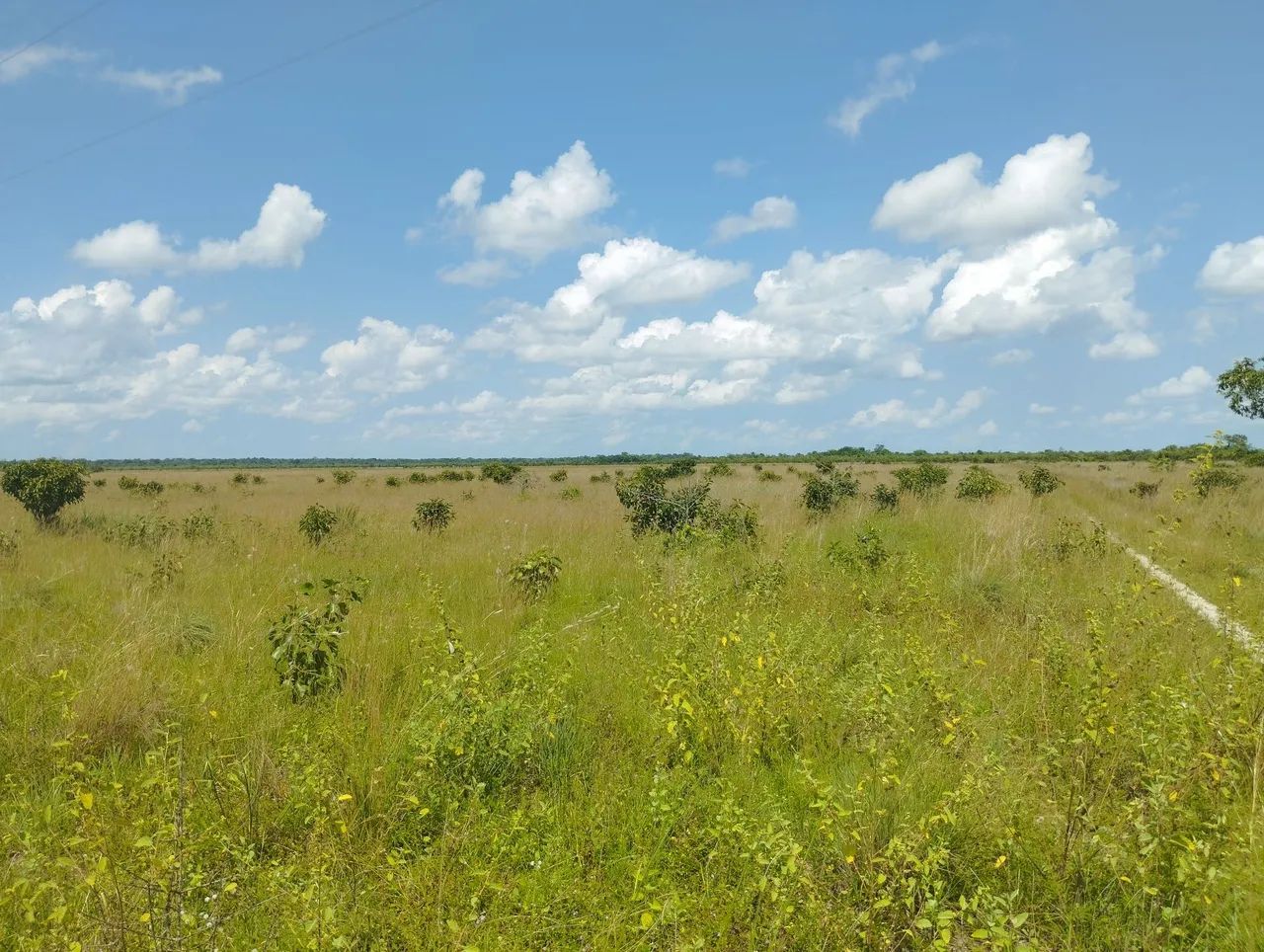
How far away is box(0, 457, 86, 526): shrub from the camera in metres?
14.2

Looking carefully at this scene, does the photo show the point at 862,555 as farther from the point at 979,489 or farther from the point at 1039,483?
the point at 1039,483

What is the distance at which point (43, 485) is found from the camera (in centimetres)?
1412

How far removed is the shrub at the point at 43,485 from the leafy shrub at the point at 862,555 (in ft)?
48.9

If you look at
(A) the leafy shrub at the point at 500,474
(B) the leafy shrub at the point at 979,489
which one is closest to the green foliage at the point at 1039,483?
(B) the leafy shrub at the point at 979,489

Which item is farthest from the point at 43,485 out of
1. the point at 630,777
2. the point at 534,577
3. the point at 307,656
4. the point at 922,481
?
the point at 922,481

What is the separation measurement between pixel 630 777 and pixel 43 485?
15.6 m

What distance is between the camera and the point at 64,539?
11695 millimetres

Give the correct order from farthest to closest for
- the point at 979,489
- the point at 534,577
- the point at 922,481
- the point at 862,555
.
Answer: the point at 922,481 → the point at 979,489 → the point at 862,555 → the point at 534,577

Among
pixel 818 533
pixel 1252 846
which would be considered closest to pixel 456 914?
pixel 1252 846

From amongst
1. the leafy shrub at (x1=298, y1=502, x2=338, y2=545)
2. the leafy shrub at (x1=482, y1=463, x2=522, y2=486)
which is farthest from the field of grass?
the leafy shrub at (x1=482, y1=463, x2=522, y2=486)

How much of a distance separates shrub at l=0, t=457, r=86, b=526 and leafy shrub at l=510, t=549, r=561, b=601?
38.3 ft

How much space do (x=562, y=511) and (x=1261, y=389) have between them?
69.7 feet

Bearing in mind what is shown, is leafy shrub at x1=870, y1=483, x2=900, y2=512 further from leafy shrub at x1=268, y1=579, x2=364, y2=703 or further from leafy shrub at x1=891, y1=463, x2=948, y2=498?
leafy shrub at x1=268, y1=579, x2=364, y2=703

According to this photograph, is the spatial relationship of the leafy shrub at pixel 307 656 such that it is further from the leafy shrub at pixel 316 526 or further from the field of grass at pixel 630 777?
the leafy shrub at pixel 316 526
